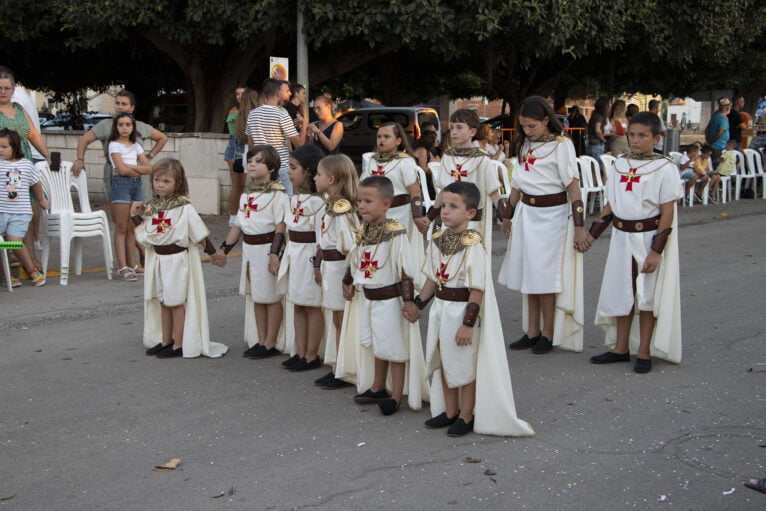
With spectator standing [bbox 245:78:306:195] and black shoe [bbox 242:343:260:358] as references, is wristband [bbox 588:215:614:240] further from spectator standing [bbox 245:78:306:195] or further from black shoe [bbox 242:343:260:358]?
spectator standing [bbox 245:78:306:195]

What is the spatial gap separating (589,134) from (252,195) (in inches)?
426

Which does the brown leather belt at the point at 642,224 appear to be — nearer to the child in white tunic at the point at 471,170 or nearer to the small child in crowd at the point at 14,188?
the child in white tunic at the point at 471,170

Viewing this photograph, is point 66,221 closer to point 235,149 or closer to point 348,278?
point 235,149

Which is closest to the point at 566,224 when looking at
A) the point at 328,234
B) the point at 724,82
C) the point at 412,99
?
the point at 328,234

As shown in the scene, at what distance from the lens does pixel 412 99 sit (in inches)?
1315

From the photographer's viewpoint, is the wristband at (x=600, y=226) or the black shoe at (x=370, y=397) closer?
the black shoe at (x=370, y=397)

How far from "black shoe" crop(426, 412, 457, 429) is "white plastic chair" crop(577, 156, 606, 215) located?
369 inches

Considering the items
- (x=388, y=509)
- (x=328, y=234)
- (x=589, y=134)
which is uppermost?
(x=589, y=134)

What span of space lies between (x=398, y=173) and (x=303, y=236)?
1.54 metres

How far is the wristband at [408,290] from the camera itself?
5.09 meters

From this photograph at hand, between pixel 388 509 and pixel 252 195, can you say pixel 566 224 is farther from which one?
pixel 388 509

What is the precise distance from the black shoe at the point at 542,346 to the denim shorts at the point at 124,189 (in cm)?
468

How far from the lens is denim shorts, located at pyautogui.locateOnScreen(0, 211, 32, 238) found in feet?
27.8

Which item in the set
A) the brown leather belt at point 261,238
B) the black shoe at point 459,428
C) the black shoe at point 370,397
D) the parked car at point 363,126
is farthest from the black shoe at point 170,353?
the parked car at point 363,126
